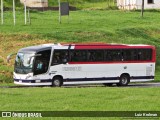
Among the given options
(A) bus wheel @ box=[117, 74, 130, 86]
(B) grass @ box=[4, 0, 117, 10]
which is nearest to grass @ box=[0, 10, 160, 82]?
(A) bus wheel @ box=[117, 74, 130, 86]

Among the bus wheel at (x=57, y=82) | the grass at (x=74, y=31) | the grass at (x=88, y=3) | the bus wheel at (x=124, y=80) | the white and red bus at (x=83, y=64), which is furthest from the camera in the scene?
the grass at (x=88, y=3)

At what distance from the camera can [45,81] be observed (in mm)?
38969

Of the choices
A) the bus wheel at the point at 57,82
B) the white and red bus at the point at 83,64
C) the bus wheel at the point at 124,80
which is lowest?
the bus wheel at the point at 124,80

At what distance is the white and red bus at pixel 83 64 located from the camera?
128ft

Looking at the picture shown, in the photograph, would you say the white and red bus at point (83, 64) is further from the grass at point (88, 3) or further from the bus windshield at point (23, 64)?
the grass at point (88, 3)

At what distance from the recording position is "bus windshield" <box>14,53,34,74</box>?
Result: 38875 mm

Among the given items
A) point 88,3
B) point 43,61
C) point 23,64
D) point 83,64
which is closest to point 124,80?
point 83,64

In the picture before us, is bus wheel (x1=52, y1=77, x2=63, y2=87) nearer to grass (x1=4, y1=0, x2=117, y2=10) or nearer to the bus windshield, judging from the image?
the bus windshield

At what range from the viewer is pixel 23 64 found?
129ft

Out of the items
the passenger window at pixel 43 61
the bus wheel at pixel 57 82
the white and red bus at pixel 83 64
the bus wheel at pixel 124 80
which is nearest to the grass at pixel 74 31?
the white and red bus at pixel 83 64

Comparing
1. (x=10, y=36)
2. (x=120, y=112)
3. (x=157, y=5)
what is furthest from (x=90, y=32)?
(x=157, y=5)

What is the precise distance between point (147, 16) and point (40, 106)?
190ft

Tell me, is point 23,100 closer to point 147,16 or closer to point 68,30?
point 68,30

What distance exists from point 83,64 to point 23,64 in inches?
155
